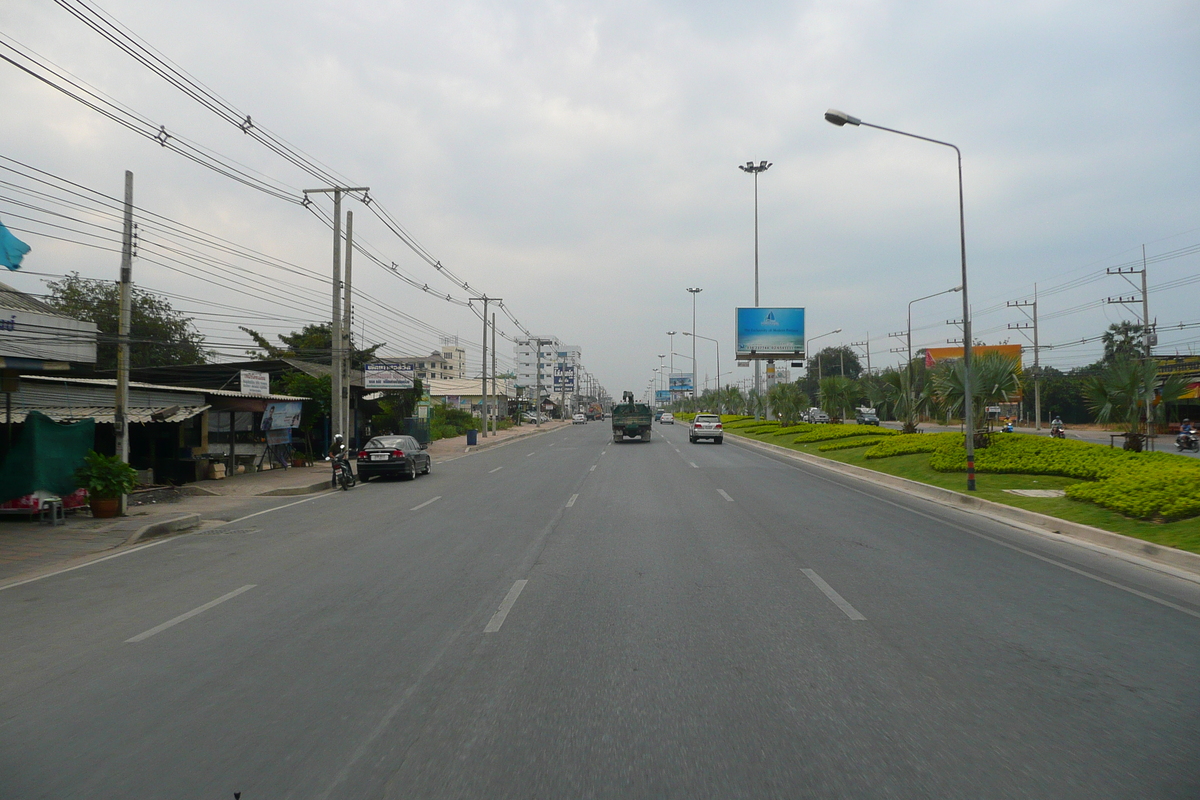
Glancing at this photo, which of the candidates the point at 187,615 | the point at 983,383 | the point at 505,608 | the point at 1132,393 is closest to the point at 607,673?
the point at 505,608

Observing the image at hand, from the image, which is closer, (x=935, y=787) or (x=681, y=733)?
(x=935, y=787)

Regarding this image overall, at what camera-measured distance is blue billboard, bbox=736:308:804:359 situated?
49562 millimetres

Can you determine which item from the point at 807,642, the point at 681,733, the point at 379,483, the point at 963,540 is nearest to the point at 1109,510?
the point at 963,540

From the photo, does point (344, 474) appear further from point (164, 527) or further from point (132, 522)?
point (164, 527)

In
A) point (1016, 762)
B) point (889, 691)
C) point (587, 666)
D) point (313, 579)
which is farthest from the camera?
point (313, 579)

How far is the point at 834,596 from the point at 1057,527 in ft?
23.5

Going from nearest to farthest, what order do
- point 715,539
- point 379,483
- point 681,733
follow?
point 681,733, point 715,539, point 379,483

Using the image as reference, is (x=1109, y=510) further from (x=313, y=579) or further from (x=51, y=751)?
(x=51, y=751)

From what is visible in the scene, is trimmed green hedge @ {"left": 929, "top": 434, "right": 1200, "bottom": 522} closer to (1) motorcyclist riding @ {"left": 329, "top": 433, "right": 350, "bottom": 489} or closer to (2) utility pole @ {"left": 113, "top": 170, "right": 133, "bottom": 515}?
(1) motorcyclist riding @ {"left": 329, "top": 433, "right": 350, "bottom": 489}

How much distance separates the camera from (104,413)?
19.3 meters

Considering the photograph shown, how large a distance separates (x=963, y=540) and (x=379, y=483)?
17892 mm

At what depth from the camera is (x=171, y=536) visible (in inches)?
543

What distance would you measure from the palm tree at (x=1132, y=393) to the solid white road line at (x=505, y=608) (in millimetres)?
17481

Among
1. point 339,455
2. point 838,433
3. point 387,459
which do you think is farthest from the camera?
point 838,433
